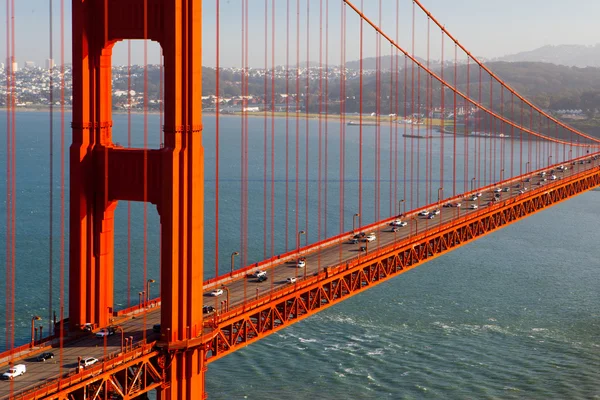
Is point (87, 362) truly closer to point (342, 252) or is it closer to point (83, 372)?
point (83, 372)

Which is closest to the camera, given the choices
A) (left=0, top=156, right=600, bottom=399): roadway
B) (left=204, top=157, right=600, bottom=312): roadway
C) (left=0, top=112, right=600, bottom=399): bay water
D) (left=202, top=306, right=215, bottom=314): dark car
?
(left=0, top=156, right=600, bottom=399): roadway

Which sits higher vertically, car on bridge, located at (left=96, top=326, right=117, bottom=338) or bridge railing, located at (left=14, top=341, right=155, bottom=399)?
car on bridge, located at (left=96, top=326, right=117, bottom=338)

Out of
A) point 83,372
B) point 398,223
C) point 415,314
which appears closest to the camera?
point 83,372

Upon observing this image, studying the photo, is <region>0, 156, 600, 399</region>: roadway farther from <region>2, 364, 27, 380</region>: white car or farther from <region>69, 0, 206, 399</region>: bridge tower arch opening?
<region>69, 0, 206, 399</region>: bridge tower arch opening

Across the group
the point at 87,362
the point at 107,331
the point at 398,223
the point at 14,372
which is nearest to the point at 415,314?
the point at 398,223

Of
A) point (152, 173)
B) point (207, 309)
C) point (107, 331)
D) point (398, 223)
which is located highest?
point (152, 173)

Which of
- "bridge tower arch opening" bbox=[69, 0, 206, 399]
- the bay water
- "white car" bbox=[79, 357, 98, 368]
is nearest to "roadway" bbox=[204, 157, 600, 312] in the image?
"bridge tower arch opening" bbox=[69, 0, 206, 399]
